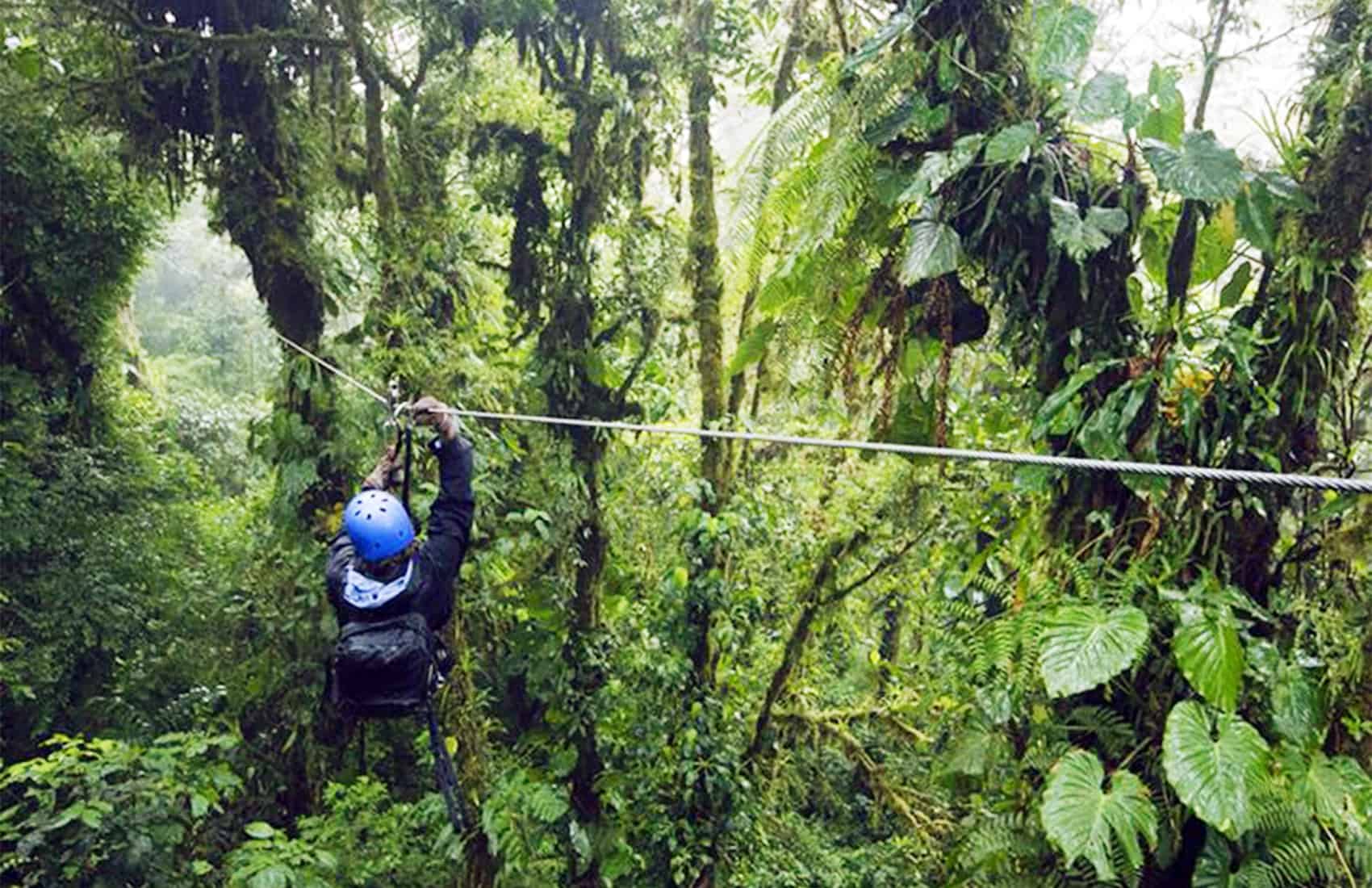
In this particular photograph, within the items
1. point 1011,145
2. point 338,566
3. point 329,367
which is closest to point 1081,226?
point 1011,145

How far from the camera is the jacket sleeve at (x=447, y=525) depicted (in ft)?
9.26

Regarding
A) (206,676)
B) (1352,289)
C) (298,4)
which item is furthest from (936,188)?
(206,676)

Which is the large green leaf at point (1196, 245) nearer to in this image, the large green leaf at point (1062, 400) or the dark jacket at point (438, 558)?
the large green leaf at point (1062, 400)

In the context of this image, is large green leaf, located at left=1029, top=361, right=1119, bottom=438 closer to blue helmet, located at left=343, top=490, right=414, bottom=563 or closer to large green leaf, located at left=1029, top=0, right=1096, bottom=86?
large green leaf, located at left=1029, top=0, right=1096, bottom=86

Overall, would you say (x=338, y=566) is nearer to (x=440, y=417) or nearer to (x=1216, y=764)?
(x=440, y=417)

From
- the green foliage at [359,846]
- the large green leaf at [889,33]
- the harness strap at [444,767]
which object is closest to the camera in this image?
the large green leaf at [889,33]

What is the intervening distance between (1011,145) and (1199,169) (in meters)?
0.45

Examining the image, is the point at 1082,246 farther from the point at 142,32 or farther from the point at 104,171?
the point at 104,171

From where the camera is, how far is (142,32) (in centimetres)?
432

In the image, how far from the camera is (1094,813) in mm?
2170

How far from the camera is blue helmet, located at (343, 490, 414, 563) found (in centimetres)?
273

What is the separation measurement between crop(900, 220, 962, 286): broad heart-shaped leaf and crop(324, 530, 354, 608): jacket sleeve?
1.82 m

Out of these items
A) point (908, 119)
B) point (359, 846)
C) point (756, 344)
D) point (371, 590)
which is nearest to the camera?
point (908, 119)

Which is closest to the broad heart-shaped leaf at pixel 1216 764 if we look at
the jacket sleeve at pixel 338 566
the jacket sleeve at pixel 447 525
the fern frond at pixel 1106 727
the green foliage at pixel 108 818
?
the fern frond at pixel 1106 727
